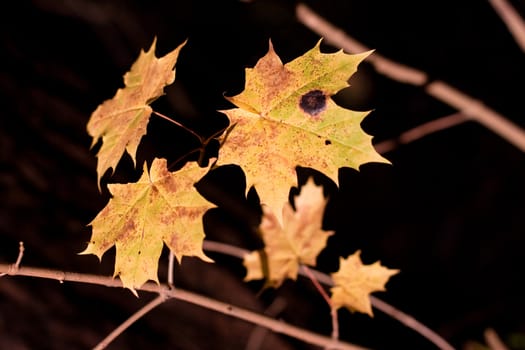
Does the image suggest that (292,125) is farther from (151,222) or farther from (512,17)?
(512,17)

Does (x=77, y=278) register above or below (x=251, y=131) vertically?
below

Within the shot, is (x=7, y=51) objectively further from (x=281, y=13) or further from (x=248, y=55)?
(x=281, y=13)

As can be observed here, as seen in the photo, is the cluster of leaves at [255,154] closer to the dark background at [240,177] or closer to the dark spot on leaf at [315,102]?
the dark spot on leaf at [315,102]

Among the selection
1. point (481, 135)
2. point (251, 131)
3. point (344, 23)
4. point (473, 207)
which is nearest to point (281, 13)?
point (344, 23)

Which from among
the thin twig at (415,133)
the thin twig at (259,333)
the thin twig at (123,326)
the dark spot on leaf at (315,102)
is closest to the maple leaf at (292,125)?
the dark spot on leaf at (315,102)

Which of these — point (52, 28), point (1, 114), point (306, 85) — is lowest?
point (306, 85)

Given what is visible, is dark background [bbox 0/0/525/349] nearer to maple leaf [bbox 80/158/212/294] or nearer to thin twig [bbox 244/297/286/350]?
thin twig [bbox 244/297/286/350]
